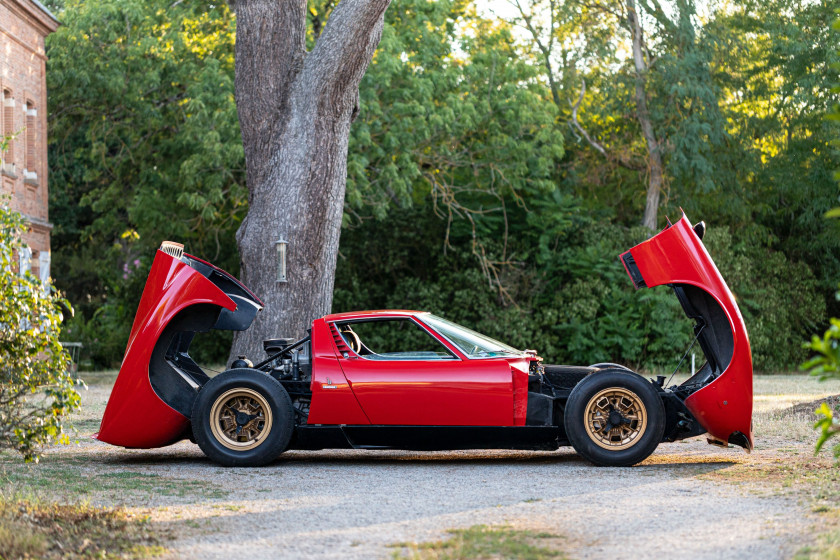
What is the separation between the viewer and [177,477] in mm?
8219

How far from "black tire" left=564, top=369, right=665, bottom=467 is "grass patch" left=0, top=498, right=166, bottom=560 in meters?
3.82

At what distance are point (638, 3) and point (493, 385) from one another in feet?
65.5

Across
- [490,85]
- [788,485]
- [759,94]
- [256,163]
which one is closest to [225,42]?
[490,85]

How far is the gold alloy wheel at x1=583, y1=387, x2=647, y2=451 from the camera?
848 cm

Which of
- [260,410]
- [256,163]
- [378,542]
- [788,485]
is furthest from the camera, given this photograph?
[256,163]

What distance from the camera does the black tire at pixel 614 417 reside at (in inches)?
332

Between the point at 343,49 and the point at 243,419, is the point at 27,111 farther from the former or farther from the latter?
the point at 243,419

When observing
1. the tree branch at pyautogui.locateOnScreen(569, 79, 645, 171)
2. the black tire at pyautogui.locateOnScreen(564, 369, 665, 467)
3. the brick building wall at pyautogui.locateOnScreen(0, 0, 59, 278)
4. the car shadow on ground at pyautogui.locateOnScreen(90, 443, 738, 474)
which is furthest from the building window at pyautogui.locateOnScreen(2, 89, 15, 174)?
the black tire at pyautogui.locateOnScreen(564, 369, 665, 467)

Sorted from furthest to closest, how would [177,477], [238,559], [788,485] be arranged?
[177,477]
[788,485]
[238,559]

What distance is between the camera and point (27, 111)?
23.6 metres

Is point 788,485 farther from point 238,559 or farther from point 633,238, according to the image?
point 633,238

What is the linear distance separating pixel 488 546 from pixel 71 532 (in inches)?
92.4

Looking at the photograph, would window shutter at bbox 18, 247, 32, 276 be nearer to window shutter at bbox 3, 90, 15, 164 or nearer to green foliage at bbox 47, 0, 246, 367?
green foliage at bbox 47, 0, 246, 367

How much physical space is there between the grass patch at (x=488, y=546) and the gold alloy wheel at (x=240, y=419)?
3.36m
